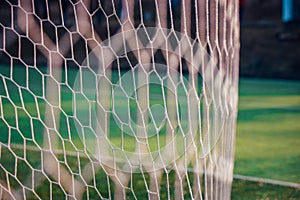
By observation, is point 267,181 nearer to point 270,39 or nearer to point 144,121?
point 144,121

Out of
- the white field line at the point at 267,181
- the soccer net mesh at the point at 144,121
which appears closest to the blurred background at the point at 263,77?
the white field line at the point at 267,181

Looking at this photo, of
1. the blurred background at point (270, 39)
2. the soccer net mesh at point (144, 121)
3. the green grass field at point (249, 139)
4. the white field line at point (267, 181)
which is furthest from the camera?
the blurred background at point (270, 39)

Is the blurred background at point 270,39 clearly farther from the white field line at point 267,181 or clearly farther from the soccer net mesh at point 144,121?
the white field line at point 267,181

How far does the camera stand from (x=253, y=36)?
560 inches

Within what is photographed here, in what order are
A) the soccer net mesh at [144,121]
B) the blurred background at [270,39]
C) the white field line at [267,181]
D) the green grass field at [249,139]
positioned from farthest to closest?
the blurred background at [270,39]
the white field line at [267,181]
the green grass field at [249,139]
the soccer net mesh at [144,121]

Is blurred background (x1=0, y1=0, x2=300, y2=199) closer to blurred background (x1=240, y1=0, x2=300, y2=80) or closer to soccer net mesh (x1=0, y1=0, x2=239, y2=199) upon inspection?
blurred background (x1=240, y1=0, x2=300, y2=80)

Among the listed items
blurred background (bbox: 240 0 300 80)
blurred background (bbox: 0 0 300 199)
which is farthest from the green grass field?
blurred background (bbox: 240 0 300 80)

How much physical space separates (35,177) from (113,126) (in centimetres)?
171

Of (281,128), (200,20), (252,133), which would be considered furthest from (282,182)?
(281,128)

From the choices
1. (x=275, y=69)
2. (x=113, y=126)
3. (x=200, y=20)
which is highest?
(x=200, y=20)

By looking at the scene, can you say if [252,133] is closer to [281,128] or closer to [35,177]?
Result: [281,128]

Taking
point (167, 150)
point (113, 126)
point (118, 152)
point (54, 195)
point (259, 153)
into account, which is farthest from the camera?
point (113, 126)

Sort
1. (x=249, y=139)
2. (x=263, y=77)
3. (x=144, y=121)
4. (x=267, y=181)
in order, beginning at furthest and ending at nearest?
(x=263, y=77) → (x=249, y=139) → (x=267, y=181) → (x=144, y=121)

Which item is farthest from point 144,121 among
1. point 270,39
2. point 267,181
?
point 270,39
